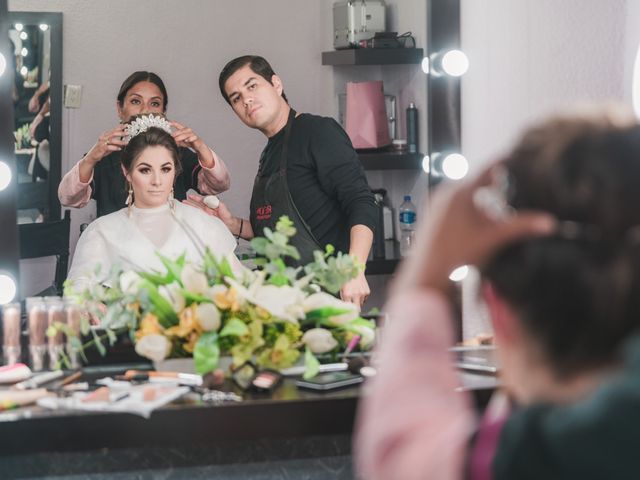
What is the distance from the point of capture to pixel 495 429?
0.74 m

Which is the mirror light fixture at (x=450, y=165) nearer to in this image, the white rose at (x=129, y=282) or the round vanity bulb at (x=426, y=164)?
the round vanity bulb at (x=426, y=164)

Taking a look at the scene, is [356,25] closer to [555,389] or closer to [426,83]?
Result: [426,83]

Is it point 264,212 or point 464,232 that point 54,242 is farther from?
point 464,232

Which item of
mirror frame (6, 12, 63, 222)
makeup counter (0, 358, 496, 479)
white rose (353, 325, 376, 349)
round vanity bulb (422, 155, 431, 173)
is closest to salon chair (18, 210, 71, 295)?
mirror frame (6, 12, 63, 222)

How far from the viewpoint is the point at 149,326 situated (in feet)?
6.52

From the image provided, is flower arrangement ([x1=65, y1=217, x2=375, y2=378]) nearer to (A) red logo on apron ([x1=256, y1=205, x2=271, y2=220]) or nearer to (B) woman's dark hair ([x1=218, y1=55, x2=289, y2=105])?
(A) red logo on apron ([x1=256, y1=205, x2=271, y2=220])

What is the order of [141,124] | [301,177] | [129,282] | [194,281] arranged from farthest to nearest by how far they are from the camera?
[301,177] < [141,124] < [129,282] < [194,281]

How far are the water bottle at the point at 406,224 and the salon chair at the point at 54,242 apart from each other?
2.71 ft

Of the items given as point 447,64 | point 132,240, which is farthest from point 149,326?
point 447,64

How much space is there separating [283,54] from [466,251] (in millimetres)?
1609

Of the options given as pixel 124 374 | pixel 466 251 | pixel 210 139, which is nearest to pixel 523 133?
pixel 466 251

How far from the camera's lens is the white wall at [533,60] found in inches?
105

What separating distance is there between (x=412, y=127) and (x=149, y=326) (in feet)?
3.11

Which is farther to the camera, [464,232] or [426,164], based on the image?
[426,164]
